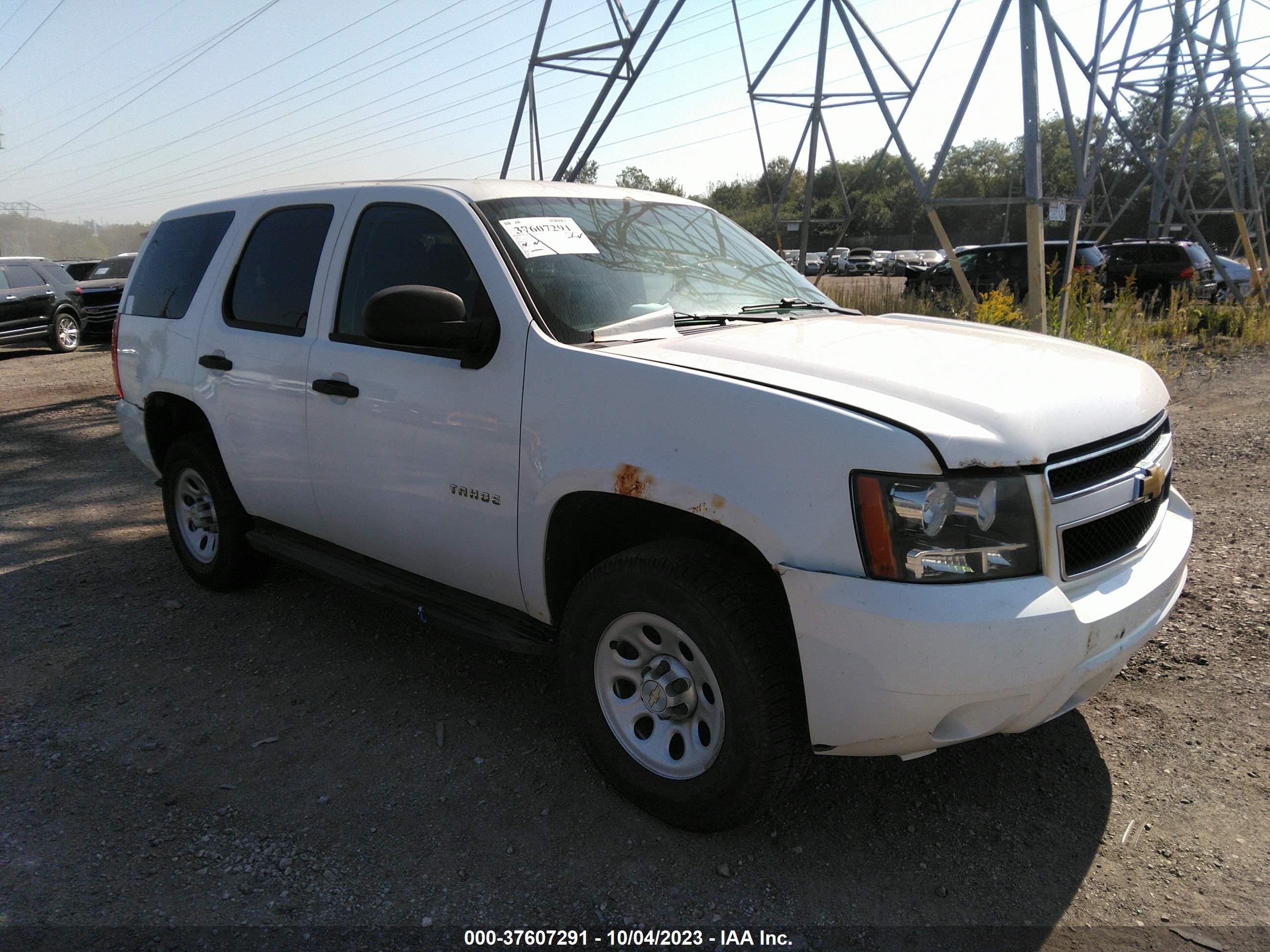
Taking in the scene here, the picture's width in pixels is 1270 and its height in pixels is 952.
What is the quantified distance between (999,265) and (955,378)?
18.1m

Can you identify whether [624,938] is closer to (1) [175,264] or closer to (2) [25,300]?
(1) [175,264]

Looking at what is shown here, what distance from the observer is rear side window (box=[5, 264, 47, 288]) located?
16.2m

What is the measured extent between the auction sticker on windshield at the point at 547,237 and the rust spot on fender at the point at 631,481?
0.98 meters

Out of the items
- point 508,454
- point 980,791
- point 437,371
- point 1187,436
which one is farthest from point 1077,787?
point 1187,436

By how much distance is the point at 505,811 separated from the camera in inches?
115

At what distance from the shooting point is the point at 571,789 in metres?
3.04

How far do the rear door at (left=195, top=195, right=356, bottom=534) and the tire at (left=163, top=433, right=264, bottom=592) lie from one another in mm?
201

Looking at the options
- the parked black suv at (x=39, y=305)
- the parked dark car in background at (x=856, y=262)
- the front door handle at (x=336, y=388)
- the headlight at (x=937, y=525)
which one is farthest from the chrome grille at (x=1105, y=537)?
the parked dark car in background at (x=856, y=262)

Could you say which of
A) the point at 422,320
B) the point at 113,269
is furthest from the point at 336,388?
the point at 113,269

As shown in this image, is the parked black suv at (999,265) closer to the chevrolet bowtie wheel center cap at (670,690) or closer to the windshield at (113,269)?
the chevrolet bowtie wheel center cap at (670,690)

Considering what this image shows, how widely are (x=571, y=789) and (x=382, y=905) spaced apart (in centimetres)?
73

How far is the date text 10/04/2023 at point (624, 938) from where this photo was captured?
7.76 feet

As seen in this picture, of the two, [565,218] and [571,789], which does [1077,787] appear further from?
[565,218]

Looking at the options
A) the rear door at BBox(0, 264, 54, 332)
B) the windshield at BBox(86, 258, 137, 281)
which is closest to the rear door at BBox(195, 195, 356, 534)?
the rear door at BBox(0, 264, 54, 332)
